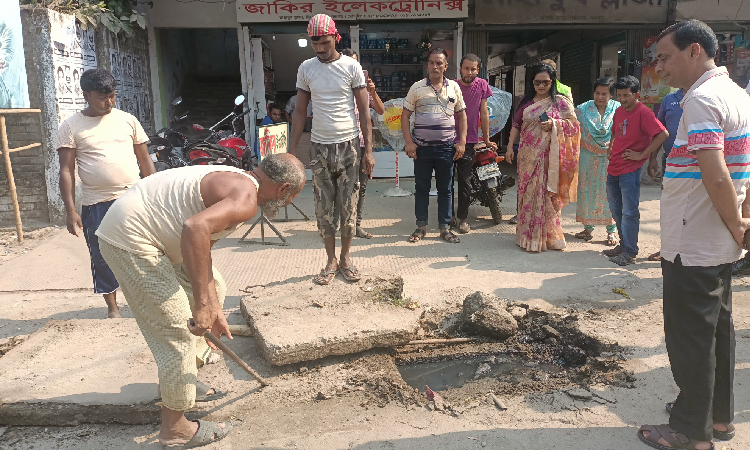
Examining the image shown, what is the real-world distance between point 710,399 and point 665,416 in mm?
403

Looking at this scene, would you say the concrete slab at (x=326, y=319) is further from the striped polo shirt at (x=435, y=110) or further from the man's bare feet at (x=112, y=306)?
the striped polo shirt at (x=435, y=110)

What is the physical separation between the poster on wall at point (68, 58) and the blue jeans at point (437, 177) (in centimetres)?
430

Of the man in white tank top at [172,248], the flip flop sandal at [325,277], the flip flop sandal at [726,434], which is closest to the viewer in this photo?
the man in white tank top at [172,248]

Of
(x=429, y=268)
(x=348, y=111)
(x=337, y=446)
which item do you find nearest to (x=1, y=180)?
(x=348, y=111)

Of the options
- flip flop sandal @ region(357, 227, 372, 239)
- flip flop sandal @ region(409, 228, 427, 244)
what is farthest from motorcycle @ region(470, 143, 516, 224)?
flip flop sandal @ region(357, 227, 372, 239)

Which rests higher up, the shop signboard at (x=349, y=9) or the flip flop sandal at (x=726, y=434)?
the shop signboard at (x=349, y=9)

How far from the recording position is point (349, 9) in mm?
9328

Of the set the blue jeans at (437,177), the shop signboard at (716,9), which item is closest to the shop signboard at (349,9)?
the shop signboard at (716,9)

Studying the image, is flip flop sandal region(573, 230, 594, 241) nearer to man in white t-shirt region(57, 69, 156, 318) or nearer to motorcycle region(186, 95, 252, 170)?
man in white t-shirt region(57, 69, 156, 318)

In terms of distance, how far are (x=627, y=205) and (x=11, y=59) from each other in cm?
651

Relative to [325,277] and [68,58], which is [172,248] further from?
[68,58]

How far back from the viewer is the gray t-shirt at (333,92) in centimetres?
428

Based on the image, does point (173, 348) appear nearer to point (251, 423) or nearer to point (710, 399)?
point (251, 423)

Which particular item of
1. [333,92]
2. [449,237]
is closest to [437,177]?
[449,237]
